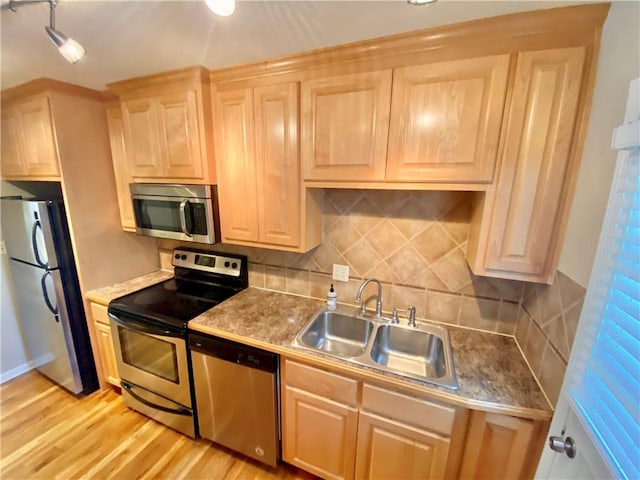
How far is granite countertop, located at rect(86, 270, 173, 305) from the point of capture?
1882mm

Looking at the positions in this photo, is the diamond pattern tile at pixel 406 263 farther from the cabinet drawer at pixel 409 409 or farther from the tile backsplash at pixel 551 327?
the cabinet drawer at pixel 409 409

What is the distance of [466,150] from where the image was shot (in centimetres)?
111

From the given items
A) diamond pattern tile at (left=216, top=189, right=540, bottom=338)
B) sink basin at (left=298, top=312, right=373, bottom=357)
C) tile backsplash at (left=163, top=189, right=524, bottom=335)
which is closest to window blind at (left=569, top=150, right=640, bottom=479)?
diamond pattern tile at (left=216, top=189, right=540, bottom=338)

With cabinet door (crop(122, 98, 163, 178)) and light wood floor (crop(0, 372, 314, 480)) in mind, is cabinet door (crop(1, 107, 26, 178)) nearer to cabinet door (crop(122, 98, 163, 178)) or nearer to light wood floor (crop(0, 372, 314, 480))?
cabinet door (crop(122, 98, 163, 178))

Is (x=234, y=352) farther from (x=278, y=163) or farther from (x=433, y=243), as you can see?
(x=433, y=243)

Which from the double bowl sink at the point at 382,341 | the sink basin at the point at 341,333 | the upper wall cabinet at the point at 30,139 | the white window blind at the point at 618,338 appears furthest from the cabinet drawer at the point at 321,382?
the upper wall cabinet at the point at 30,139

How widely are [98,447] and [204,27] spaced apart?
8.28 feet

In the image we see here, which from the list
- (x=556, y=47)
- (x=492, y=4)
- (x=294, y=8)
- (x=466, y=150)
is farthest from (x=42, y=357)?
(x=556, y=47)

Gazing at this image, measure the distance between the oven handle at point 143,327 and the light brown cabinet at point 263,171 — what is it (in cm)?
69

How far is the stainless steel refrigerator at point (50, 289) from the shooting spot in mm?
1769

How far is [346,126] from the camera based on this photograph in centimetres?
129

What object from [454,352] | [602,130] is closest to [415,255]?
[454,352]

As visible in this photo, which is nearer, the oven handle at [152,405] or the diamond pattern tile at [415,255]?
the diamond pattern tile at [415,255]

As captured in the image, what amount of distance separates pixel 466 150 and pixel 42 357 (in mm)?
3430
